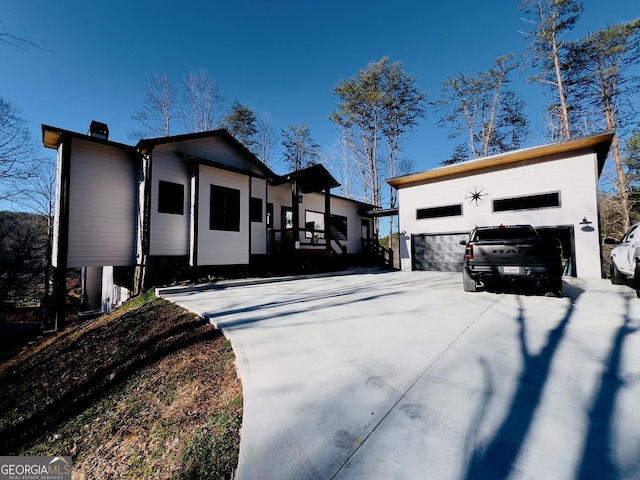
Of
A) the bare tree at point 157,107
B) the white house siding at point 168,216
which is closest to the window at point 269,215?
the white house siding at point 168,216

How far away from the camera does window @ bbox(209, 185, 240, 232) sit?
906 cm

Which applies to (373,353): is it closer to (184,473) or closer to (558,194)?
(184,473)

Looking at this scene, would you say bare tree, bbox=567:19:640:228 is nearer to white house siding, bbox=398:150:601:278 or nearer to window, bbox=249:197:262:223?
white house siding, bbox=398:150:601:278

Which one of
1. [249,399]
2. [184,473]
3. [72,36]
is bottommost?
[184,473]

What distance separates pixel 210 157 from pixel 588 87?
64.2ft

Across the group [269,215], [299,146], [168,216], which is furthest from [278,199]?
[299,146]

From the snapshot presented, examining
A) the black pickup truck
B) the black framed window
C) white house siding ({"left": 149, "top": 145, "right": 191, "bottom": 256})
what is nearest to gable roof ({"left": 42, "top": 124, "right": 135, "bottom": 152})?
white house siding ({"left": 149, "top": 145, "right": 191, "bottom": 256})

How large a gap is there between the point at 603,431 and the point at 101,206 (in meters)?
10.8

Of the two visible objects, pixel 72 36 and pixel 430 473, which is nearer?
pixel 430 473

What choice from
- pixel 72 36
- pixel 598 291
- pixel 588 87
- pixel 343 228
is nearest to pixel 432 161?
pixel 588 87

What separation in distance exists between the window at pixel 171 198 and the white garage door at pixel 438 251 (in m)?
10.6

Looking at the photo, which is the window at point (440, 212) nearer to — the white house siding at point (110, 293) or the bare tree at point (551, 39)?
the bare tree at point (551, 39)

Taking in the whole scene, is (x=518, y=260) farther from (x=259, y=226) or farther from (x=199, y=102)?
(x=199, y=102)

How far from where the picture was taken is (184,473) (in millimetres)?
1479
